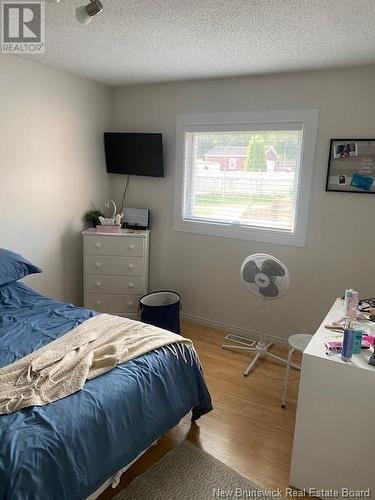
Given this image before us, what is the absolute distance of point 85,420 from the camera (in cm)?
154

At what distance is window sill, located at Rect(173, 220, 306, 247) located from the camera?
331 cm

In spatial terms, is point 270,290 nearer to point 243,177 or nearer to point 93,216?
point 243,177

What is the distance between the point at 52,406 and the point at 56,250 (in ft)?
7.57

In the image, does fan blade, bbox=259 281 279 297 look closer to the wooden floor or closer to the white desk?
the wooden floor

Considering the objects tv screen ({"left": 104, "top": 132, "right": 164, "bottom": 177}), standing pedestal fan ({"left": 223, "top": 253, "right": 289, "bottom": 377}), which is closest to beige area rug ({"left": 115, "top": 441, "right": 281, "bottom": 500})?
standing pedestal fan ({"left": 223, "top": 253, "right": 289, "bottom": 377})

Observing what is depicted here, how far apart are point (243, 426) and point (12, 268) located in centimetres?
198

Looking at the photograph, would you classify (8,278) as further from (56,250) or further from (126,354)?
(126,354)

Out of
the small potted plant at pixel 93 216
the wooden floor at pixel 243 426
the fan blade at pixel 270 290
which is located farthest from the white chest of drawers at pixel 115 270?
the fan blade at pixel 270 290

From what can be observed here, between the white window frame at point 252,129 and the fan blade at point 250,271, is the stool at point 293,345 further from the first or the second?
the white window frame at point 252,129

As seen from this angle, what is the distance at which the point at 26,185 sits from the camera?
3250 mm

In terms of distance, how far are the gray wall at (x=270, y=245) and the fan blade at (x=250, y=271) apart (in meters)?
0.53

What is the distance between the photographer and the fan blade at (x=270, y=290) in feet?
9.60

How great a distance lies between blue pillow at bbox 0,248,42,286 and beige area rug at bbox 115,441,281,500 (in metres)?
1.63

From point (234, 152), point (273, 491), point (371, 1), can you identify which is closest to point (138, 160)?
point (234, 152)
